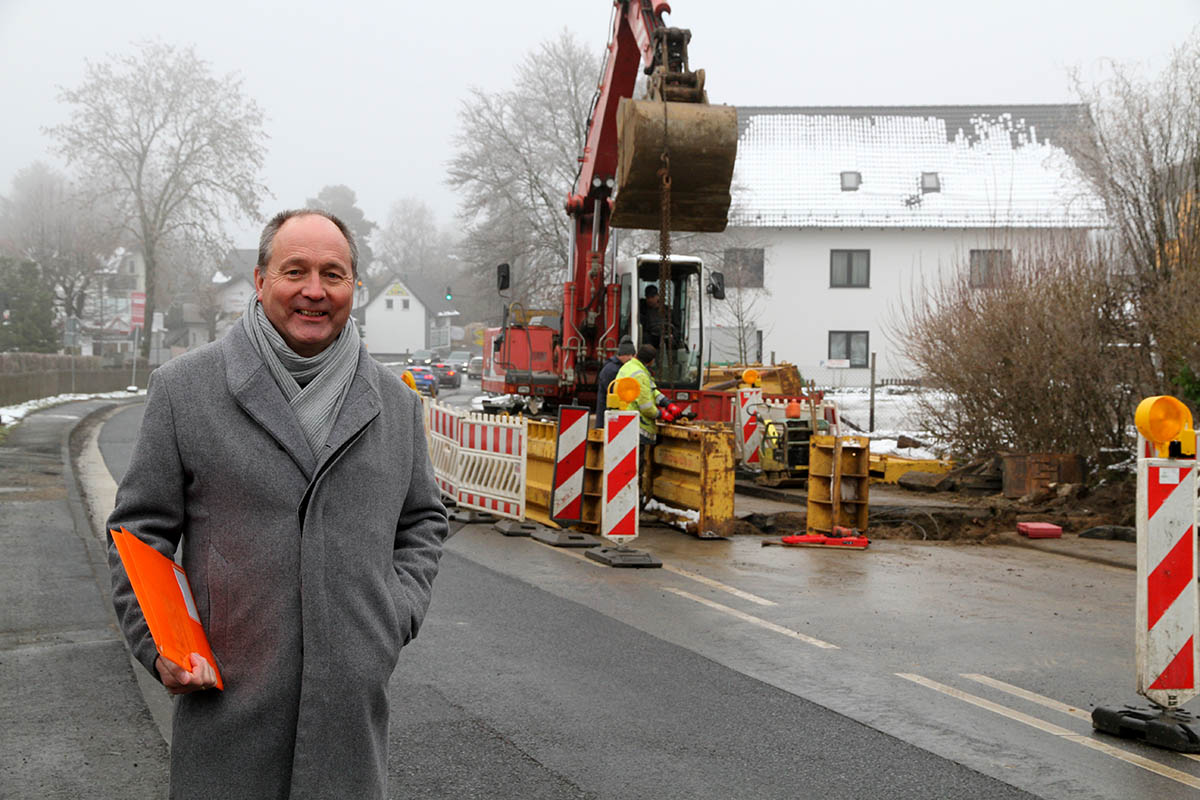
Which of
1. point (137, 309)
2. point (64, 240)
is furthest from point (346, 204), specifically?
point (137, 309)

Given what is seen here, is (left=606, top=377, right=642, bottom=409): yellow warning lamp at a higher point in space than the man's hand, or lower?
higher

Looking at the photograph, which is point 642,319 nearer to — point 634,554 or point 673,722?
point 634,554

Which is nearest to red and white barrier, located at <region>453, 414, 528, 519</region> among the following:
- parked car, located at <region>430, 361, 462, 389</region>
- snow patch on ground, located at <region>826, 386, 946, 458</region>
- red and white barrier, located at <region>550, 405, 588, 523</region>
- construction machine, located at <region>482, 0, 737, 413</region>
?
red and white barrier, located at <region>550, 405, 588, 523</region>

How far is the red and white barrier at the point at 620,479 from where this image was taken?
1180cm

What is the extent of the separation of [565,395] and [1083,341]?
7997mm

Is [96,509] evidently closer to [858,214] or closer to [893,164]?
[858,214]

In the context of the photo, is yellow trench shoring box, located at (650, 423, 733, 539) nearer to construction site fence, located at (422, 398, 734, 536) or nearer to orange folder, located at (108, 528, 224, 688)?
construction site fence, located at (422, 398, 734, 536)

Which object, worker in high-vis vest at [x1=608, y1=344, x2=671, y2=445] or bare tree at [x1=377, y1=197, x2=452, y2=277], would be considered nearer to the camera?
worker in high-vis vest at [x1=608, y1=344, x2=671, y2=445]

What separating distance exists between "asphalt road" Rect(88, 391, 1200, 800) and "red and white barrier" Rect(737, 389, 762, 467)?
350 inches

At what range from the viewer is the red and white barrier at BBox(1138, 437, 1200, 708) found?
599cm

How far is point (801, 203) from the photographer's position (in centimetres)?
4925

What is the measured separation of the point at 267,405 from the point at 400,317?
115m

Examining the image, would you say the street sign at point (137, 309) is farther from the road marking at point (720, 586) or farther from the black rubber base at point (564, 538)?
the road marking at point (720, 586)

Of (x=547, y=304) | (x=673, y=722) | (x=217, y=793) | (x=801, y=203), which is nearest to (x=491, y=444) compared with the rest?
(x=673, y=722)
